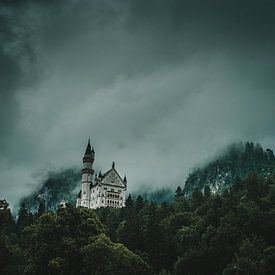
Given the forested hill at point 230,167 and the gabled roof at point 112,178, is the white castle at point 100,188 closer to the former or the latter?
the gabled roof at point 112,178

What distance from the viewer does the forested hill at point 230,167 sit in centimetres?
17388

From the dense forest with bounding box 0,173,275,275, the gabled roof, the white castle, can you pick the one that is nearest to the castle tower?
the white castle

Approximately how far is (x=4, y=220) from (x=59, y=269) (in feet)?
25.5

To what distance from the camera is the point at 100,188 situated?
13525 cm

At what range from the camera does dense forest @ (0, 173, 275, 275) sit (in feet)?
160

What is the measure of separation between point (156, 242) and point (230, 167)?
123 m

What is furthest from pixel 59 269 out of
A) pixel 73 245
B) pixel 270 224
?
pixel 270 224

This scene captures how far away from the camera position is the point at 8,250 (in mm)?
49281

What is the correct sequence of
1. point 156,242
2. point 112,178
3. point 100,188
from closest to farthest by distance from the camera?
point 156,242 < point 100,188 < point 112,178

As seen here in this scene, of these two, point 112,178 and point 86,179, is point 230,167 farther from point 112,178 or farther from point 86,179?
point 86,179

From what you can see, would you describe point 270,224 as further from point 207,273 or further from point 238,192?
point 238,192

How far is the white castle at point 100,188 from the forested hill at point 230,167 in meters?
45.0

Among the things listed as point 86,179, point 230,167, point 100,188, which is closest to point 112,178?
point 100,188

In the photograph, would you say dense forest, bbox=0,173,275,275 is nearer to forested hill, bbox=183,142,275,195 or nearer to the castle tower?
the castle tower
